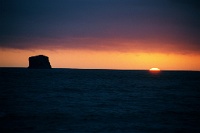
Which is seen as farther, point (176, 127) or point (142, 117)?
point (142, 117)

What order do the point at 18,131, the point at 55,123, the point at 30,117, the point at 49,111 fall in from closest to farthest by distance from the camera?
the point at 18,131 → the point at 55,123 → the point at 30,117 → the point at 49,111

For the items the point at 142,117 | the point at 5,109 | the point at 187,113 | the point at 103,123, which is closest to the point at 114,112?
the point at 142,117

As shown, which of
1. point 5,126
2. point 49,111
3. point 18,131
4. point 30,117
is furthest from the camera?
point 49,111

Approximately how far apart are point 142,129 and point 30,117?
10802mm

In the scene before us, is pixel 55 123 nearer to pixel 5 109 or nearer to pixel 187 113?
pixel 5 109

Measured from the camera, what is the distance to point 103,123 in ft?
75.3

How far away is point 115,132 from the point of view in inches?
785

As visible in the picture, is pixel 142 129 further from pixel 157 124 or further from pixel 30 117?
pixel 30 117

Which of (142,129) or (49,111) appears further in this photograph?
(49,111)

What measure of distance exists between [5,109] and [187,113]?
20.5 metres

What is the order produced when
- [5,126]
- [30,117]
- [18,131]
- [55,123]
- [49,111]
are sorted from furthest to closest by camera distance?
[49,111], [30,117], [55,123], [5,126], [18,131]

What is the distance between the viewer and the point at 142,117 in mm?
26203

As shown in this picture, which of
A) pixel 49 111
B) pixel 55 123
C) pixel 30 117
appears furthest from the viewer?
pixel 49 111

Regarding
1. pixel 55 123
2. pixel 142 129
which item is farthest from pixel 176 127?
pixel 55 123
